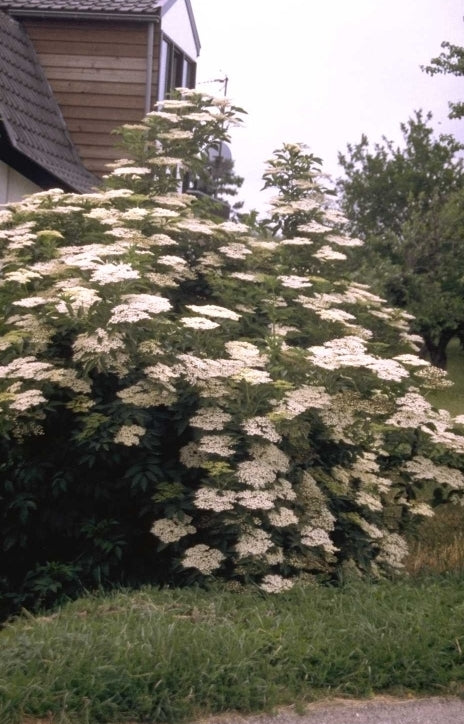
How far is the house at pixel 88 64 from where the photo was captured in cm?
1284

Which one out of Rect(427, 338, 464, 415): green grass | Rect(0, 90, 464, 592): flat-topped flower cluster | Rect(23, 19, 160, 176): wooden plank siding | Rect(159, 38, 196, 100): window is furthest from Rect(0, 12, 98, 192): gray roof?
Rect(427, 338, 464, 415): green grass

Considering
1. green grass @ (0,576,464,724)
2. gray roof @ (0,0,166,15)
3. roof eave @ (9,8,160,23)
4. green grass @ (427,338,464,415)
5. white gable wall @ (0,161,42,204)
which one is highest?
gray roof @ (0,0,166,15)

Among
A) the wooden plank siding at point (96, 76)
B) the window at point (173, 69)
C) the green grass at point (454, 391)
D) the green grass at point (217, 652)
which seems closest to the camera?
the green grass at point (217, 652)

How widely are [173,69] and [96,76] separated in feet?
4.83

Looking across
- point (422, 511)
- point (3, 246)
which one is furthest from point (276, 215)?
point (422, 511)

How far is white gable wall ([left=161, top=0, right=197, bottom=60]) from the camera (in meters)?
13.3

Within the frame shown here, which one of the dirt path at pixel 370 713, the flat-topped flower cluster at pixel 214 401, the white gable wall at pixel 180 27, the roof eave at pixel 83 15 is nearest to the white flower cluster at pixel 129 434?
the flat-topped flower cluster at pixel 214 401

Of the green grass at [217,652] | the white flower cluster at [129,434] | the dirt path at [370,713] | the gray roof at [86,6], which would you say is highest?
the gray roof at [86,6]

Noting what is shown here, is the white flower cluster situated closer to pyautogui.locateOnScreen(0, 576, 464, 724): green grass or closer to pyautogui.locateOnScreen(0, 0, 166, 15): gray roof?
pyautogui.locateOnScreen(0, 576, 464, 724): green grass

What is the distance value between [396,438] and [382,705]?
235 cm

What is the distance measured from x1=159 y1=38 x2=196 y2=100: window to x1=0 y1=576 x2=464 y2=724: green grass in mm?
8947

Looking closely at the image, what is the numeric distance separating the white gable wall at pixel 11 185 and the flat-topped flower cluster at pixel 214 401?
3975 mm

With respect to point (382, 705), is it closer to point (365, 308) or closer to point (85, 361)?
point (85, 361)

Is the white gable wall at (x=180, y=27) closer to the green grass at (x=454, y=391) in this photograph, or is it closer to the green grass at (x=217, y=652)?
the green grass at (x=454, y=391)
